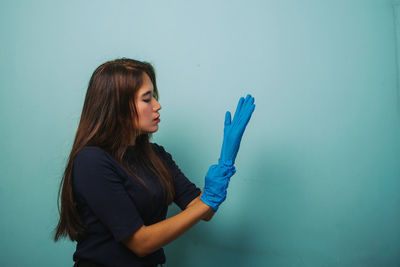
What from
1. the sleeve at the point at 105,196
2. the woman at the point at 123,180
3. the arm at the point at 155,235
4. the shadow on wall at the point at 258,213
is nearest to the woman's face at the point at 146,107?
the woman at the point at 123,180

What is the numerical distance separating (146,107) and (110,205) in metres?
0.30

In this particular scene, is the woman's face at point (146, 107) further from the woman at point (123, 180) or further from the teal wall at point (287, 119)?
the teal wall at point (287, 119)

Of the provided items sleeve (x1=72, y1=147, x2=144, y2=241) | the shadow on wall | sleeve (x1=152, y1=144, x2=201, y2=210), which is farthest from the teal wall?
sleeve (x1=72, y1=147, x2=144, y2=241)

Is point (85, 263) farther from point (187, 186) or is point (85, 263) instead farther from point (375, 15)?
point (375, 15)

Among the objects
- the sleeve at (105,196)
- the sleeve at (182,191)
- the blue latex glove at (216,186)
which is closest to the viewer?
the sleeve at (105,196)

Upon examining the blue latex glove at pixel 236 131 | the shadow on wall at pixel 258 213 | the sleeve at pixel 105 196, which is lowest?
the shadow on wall at pixel 258 213

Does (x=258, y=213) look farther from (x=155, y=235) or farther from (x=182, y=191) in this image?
(x=155, y=235)

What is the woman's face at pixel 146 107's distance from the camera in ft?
2.88

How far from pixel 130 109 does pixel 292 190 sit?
717 millimetres

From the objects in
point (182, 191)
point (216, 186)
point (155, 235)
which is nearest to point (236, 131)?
point (216, 186)

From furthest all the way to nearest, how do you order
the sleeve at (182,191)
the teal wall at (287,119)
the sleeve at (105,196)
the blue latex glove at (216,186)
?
the teal wall at (287,119) → the sleeve at (182,191) → the blue latex glove at (216,186) → the sleeve at (105,196)

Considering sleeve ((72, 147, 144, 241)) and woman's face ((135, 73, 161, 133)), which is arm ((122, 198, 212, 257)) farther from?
woman's face ((135, 73, 161, 133))

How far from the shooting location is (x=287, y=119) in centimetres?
117

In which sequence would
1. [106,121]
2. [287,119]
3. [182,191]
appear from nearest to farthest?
[106,121]
[182,191]
[287,119]
